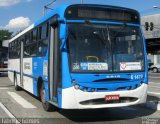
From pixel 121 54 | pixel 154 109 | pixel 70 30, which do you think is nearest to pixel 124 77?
pixel 121 54

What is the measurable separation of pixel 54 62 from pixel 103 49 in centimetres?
146

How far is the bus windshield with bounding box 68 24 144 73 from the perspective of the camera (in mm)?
9273

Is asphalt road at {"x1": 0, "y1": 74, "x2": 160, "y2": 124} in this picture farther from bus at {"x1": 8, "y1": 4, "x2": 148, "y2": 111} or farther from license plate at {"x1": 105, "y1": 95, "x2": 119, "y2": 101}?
license plate at {"x1": 105, "y1": 95, "x2": 119, "y2": 101}

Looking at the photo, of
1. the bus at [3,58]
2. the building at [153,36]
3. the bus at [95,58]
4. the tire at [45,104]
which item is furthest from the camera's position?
the building at [153,36]

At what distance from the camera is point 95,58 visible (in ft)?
30.7

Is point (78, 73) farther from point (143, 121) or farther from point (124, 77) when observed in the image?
point (143, 121)

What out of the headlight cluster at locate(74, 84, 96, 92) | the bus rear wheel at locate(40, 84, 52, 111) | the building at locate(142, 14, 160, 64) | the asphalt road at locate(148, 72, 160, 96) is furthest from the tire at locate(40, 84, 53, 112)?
the building at locate(142, 14, 160, 64)

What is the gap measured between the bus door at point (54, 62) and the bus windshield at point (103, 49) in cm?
62

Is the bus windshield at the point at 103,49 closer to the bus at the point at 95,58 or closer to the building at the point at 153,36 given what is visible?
the bus at the point at 95,58

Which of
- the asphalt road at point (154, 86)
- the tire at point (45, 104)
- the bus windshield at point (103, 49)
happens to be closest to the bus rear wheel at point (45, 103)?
the tire at point (45, 104)

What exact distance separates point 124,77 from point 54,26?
242 cm

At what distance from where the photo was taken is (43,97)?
11.4 meters

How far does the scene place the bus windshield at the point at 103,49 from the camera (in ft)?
30.4

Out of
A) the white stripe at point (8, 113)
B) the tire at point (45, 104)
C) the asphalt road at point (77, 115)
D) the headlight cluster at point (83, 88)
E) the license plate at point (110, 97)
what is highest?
the headlight cluster at point (83, 88)
